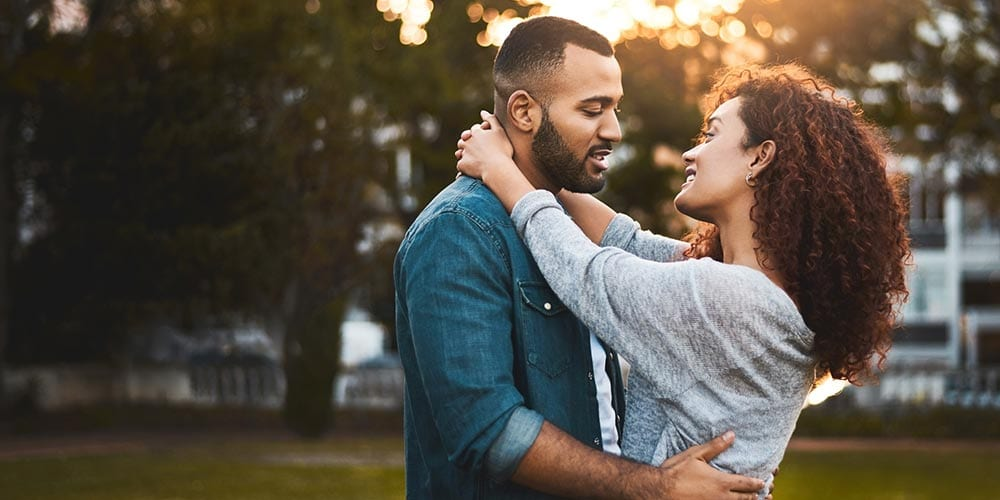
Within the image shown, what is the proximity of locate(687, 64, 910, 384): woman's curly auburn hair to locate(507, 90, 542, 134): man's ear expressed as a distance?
1.65 feet

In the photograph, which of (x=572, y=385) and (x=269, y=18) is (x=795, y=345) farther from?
(x=269, y=18)

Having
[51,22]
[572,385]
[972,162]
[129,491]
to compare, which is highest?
[51,22]


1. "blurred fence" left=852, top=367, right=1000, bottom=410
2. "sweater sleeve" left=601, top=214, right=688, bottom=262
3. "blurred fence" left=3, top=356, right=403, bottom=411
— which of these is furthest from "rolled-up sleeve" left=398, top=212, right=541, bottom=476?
"blurred fence" left=852, top=367, right=1000, bottom=410

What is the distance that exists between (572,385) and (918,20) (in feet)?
65.0

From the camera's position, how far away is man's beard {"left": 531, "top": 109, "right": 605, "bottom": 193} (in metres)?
3.12

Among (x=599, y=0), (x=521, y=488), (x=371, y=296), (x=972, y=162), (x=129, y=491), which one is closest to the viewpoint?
(x=521, y=488)

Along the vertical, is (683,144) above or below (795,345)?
above

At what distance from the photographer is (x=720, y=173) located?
10.1 ft

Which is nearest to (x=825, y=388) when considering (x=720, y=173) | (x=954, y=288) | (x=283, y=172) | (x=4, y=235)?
(x=720, y=173)

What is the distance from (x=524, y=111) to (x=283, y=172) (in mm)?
23325

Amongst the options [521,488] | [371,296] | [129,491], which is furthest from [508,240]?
[371,296]

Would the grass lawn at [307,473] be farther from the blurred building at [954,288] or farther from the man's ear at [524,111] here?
the blurred building at [954,288]

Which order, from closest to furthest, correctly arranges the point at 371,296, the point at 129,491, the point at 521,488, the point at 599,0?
the point at 521,488 → the point at 129,491 → the point at 599,0 → the point at 371,296

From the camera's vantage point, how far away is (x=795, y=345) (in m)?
2.93
